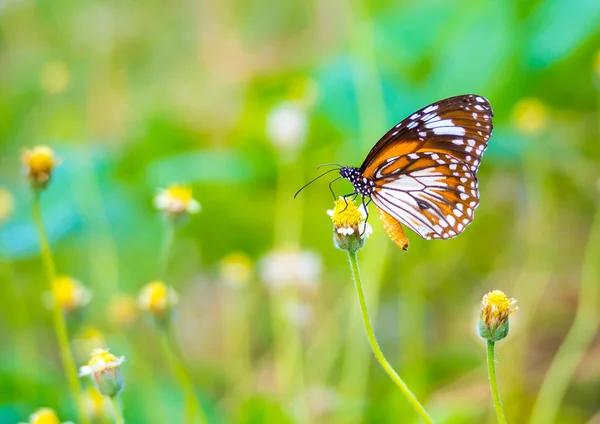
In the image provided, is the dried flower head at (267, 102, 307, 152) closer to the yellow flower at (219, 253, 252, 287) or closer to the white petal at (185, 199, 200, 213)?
the yellow flower at (219, 253, 252, 287)

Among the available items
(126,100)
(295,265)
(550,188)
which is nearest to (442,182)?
(295,265)

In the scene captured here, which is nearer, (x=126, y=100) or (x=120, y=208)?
(x=120, y=208)

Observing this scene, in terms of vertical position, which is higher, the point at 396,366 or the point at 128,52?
the point at 128,52

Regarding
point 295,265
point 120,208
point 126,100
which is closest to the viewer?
point 295,265

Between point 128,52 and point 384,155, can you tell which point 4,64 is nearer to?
point 128,52

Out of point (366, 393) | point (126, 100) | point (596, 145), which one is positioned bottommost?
point (366, 393)

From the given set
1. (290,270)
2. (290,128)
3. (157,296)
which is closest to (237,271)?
(290,270)

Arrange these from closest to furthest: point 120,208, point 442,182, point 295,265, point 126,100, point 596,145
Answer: point 442,182, point 295,265, point 596,145, point 120,208, point 126,100
